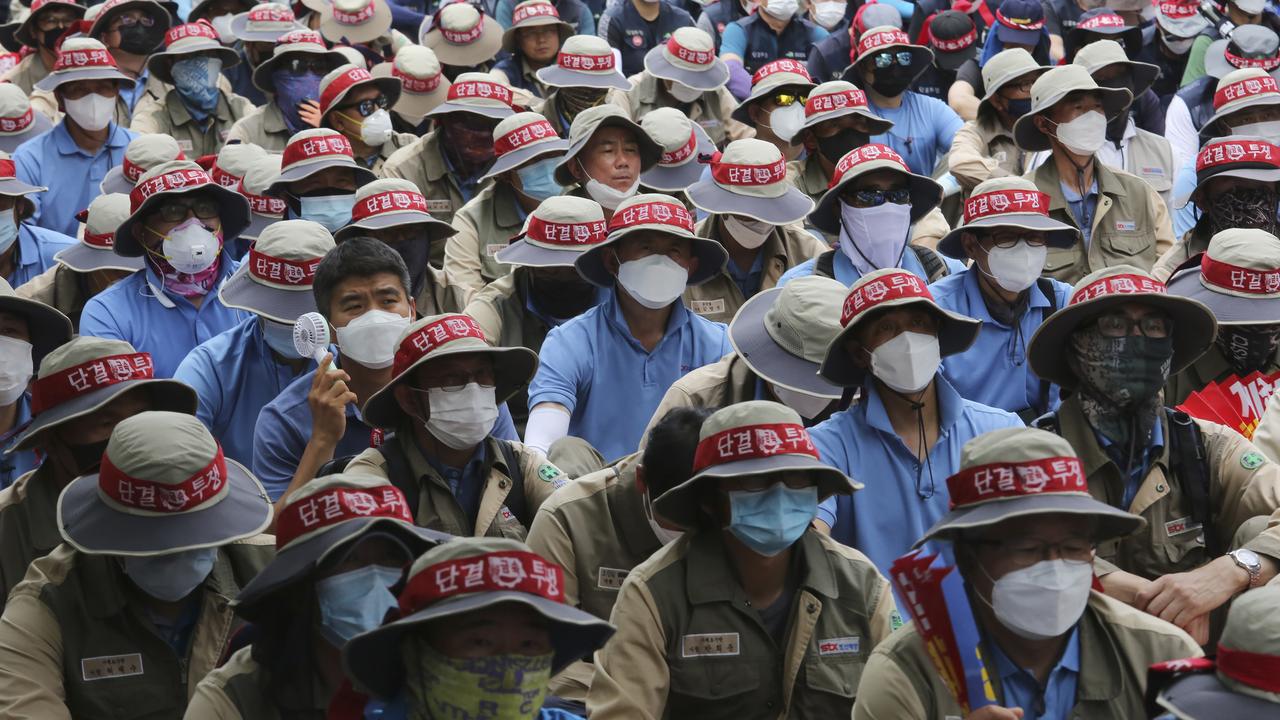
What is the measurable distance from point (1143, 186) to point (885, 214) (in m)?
2.11

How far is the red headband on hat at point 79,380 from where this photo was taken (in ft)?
19.8

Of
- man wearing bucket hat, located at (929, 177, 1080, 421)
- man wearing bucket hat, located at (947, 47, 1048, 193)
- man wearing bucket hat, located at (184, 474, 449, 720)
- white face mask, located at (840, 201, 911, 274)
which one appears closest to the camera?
man wearing bucket hat, located at (184, 474, 449, 720)

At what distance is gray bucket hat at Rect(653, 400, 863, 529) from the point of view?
16.5 ft

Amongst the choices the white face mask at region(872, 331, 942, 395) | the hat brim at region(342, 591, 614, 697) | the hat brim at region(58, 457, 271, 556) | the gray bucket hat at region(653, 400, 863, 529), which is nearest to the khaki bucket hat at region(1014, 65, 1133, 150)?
the white face mask at region(872, 331, 942, 395)

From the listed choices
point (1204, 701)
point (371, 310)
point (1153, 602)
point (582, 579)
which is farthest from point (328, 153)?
point (1204, 701)

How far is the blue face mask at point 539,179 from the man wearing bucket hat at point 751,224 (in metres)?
1.17

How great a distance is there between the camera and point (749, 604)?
5109mm

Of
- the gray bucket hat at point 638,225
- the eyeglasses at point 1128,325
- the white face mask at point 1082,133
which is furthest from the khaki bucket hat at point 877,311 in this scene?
the white face mask at point 1082,133

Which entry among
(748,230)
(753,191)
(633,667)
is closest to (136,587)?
(633,667)

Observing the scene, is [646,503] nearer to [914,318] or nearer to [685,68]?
[914,318]

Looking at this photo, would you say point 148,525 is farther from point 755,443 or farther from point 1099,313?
point 1099,313

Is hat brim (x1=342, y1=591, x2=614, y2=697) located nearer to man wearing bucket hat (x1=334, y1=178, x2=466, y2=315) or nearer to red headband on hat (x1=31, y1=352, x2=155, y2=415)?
red headband on hat (x1=31, y1=352, x2=155, y2=415)

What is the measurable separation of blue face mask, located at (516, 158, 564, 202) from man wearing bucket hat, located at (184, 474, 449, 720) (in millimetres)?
5581

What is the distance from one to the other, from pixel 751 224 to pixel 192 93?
6.13 m
